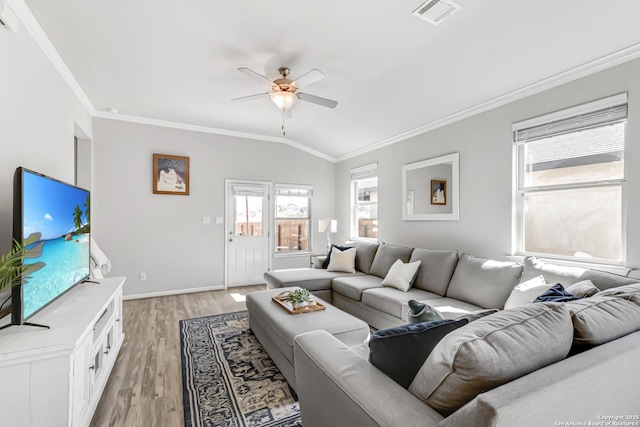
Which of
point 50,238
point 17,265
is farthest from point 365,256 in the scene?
point 17,265

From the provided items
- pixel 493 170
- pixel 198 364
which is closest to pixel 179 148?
pixel 198 364

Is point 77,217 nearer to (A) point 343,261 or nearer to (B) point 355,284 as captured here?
(B) point 355,284

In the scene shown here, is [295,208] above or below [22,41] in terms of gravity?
below

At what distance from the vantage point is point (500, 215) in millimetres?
3299

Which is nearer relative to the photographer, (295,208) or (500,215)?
(500,215)

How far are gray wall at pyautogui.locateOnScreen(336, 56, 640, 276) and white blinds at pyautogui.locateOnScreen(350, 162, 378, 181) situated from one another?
17cm

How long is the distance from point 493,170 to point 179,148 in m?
4.52

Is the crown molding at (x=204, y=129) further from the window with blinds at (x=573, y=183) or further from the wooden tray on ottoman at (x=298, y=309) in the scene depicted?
the window with blinds at (x=573, y=183)

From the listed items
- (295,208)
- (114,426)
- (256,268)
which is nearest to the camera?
(114,426)

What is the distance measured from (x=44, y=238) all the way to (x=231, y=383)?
1545mm

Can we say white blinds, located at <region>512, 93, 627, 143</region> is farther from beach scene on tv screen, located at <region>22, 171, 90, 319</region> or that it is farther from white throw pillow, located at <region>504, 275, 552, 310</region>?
beach scene on tv screen, located at <region>22, 171, 90, 319</region>

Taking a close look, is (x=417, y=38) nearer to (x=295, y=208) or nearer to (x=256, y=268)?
(x=295, y=208)

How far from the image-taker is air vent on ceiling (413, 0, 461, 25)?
2139 millimetres

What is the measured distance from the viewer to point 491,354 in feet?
2.90
